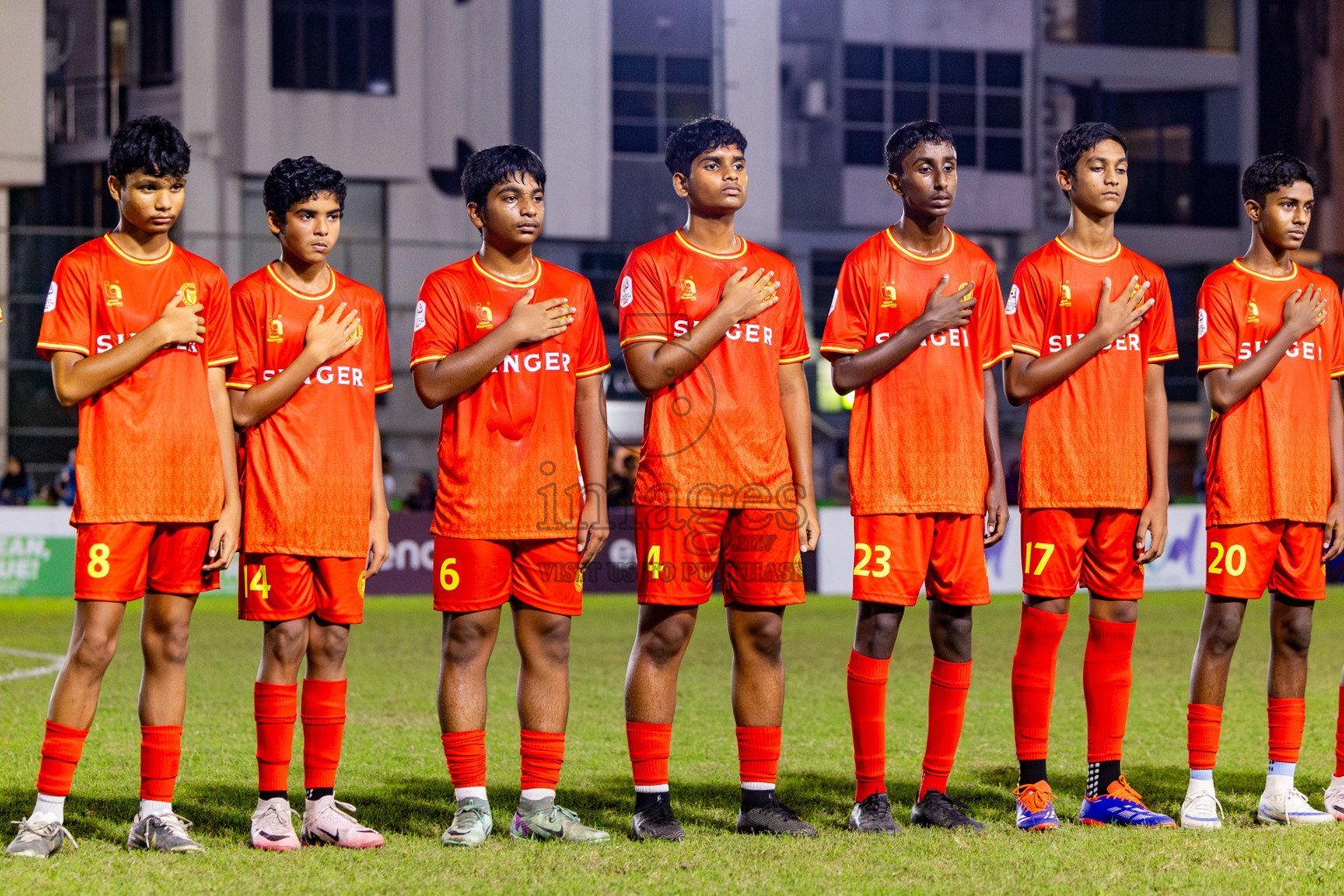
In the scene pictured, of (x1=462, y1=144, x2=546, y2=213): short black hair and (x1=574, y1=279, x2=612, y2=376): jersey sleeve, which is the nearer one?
(x1=462, y1=144, x2=546, y2=213): short black hair

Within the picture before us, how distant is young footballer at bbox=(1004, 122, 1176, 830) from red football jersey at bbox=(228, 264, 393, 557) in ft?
8.15

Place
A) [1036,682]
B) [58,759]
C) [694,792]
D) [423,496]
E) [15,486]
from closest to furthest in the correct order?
[58,759], [1036,682], [694,792], [15,486], [423,496]

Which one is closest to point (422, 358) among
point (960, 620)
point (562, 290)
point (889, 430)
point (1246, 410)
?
point (562, 290)

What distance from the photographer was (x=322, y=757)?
543cm

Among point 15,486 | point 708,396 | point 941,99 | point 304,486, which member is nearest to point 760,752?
point 708,396

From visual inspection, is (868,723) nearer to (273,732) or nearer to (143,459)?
(273,732)

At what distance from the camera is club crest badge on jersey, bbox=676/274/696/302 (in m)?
5.52

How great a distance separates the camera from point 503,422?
17.9ft

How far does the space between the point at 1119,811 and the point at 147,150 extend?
4.26m

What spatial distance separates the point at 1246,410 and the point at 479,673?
3168mm

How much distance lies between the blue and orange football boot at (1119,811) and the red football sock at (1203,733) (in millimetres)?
265

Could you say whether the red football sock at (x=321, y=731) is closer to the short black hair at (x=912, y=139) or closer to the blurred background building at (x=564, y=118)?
the short black hair at (x=912, y=139)

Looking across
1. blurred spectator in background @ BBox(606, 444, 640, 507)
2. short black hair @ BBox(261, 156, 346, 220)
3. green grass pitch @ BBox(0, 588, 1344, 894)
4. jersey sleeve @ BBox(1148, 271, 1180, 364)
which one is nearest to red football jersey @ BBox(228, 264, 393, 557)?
short black hair @ BBox(261, 156, 346, 220)

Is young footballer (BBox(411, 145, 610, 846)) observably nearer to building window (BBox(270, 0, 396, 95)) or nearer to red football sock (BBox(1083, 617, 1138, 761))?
red football sock (BBox(1083, 617, 1138, 761))
